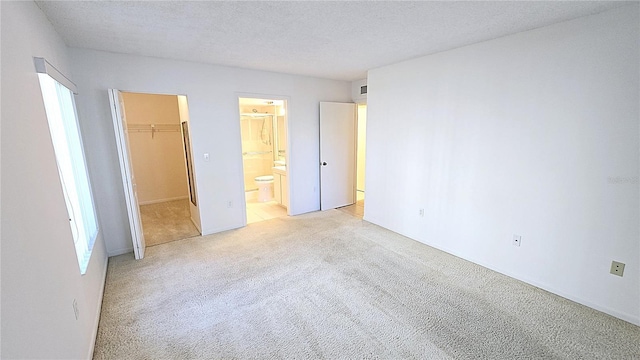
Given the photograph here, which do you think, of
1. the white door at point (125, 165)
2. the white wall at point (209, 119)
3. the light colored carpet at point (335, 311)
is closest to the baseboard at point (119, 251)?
the white wall at point (209, 119)

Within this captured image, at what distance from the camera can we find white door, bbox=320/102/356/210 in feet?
15.2

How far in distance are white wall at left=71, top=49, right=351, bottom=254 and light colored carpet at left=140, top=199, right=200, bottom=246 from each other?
0.38m

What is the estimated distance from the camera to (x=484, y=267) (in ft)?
9.37

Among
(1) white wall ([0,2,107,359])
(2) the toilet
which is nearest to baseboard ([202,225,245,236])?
(2) the toilet

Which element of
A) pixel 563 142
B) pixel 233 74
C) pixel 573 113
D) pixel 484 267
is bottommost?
pixel 484 267

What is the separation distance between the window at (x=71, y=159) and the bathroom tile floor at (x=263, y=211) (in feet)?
6.98

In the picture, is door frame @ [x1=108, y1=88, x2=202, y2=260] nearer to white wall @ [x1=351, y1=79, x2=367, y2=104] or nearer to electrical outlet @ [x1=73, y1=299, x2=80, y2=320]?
electrical outlet @ [x1=73, y1=299, x2=80, y2=320]

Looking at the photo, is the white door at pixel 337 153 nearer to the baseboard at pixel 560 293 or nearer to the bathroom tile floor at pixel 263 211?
the bathroom tile floor at pixel 263 211

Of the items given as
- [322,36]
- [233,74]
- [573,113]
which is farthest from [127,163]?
[573,113]

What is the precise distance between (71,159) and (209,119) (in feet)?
5.27

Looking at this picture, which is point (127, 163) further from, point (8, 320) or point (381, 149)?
point (381, 149)

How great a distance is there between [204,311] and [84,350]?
29.6 inches

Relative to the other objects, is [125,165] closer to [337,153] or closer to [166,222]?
[166,222]

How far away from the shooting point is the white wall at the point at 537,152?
6.48ft
